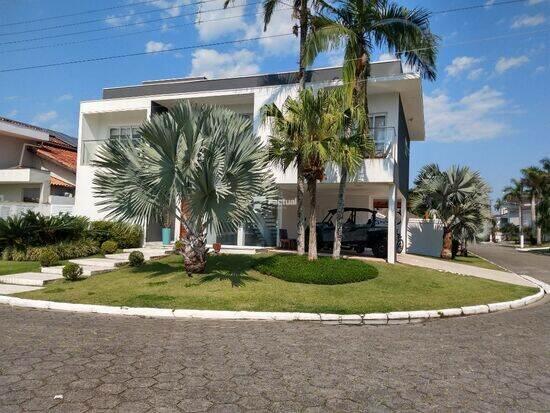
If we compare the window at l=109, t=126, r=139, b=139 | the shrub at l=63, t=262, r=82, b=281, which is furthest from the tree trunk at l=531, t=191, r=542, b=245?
the shrub at l=63, t=262, r=82, b=281

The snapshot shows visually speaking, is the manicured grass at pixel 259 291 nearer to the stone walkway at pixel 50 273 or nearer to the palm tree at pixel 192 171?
the stone walkway at pixel 50 273

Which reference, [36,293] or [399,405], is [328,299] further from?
[36,293]

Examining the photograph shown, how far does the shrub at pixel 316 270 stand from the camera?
11398 mm

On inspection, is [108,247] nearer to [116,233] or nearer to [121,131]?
[116,233]

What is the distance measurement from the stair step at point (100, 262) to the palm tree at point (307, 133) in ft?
19.6

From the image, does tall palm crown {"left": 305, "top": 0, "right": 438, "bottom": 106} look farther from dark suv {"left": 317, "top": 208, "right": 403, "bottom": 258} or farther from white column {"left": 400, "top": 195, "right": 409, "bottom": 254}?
white column {"left": 400, "top": 195, "right": 409, "bottom": 254}

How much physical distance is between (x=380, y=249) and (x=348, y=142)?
19.9 feet

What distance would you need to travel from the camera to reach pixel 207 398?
4.26 m

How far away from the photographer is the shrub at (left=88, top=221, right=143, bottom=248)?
17.6 metres

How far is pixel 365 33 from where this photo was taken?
1418cm

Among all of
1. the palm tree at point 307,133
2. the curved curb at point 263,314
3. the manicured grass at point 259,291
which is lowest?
the curved curb at point 263,314

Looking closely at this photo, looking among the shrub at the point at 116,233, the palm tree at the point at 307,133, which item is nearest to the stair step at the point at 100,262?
the shrub at the point at 116,233

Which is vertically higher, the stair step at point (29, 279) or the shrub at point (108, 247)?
the shrub at point (108, 247)

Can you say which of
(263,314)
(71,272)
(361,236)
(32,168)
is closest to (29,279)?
(71,272)
